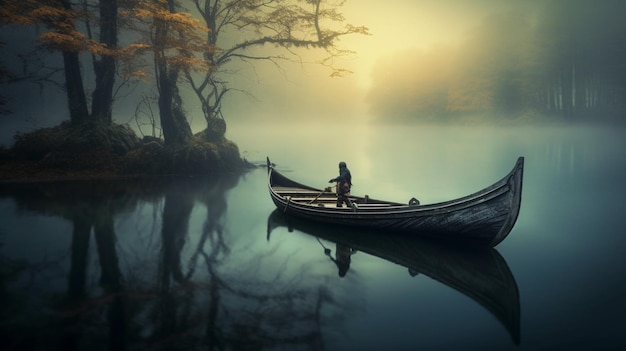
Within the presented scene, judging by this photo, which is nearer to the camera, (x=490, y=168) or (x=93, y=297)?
(x=93, y=297)

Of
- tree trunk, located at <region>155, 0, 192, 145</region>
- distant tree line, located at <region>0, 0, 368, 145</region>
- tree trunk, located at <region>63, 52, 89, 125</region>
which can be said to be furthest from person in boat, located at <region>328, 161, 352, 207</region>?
tree trunk, located at <region>63, 52, 89, 125</region>

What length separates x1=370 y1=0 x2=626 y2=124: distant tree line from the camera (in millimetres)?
49469

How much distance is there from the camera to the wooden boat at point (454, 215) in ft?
27.6

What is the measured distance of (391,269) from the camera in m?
8.61

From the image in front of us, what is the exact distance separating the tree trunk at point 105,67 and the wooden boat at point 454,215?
16.5 metres

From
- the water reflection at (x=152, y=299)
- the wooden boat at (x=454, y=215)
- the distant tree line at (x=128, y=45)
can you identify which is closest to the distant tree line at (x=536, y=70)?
the distant tree line at (x=128, y=45)

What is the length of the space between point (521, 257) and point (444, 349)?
17.1 ft

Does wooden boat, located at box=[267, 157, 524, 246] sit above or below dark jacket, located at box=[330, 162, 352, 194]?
below

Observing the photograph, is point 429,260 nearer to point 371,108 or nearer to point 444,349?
point 444,349

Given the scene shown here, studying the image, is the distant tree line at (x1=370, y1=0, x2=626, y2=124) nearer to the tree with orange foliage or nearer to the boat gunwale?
the tree with orange foliage

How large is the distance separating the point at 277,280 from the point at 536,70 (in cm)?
5741

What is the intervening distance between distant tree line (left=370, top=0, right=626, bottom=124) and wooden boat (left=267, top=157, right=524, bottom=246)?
5108cm

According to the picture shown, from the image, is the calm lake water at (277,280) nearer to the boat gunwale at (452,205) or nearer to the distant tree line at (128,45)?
the boat gunwale at (452,205)

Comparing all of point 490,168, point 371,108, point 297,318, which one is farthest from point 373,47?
point 297,318
